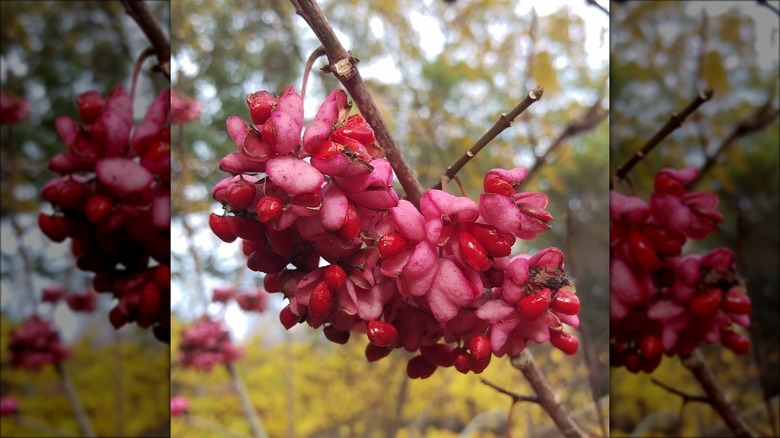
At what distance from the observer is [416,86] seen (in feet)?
2.45

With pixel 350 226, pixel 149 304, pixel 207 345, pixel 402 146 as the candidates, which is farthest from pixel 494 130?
pixel 149 304

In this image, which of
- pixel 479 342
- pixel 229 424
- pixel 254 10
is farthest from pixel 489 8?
pixel 229 424

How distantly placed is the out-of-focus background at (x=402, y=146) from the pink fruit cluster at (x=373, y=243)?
58mm

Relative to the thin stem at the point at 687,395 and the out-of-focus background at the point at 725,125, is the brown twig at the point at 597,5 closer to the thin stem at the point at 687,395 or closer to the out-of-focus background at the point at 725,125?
the out-of-focus background at the point at 725,125

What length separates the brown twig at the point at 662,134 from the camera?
1.02 metres

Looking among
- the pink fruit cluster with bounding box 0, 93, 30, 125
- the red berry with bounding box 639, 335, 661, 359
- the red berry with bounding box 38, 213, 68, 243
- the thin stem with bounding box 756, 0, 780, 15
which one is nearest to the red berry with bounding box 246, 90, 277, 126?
the red berry with bounding box 38, 213, 68, 243

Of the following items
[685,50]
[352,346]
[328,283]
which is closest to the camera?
[328,283]

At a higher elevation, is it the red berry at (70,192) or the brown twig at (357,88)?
the brown twig at (357,88)

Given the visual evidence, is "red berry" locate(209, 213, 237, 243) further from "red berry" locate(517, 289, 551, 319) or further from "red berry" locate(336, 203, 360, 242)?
"red berry" locate(517, 289, 551, 319)

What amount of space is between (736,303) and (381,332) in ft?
2.04

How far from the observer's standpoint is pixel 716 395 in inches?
44.6

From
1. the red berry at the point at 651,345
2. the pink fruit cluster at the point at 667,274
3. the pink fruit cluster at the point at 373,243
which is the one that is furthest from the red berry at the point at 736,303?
the pink fruit cluster at the point at 373,243

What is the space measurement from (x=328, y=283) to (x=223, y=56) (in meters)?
0.30

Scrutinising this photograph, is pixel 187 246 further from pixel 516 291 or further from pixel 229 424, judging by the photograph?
pixel 516 291
